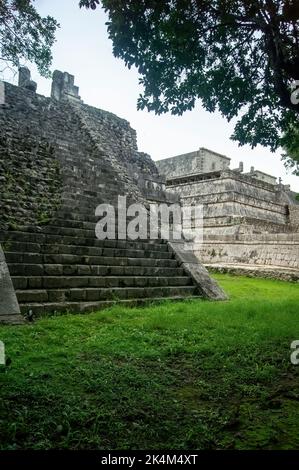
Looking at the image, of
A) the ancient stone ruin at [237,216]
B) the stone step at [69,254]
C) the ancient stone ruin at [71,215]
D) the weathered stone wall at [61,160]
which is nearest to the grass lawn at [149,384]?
the ancient stone ruin at [71,215]

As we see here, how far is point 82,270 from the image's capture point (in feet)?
22.4

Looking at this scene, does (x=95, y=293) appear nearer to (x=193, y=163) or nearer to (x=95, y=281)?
(x=95, y=281)

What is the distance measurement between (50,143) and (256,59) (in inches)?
292

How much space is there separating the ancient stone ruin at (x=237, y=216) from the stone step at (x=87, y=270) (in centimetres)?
652

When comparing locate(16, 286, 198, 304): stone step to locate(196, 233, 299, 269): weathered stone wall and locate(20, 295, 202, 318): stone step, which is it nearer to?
locate(20, 295, 202, 318): stone step

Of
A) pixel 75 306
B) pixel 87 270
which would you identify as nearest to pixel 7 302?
pixel 75 306

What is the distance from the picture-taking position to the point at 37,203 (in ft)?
28.3

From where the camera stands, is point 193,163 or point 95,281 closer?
point 95,281

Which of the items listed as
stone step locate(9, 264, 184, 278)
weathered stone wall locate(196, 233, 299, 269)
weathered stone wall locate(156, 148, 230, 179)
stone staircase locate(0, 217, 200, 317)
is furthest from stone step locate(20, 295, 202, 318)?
weathered stone wall locate(156, 148, 230, 179)

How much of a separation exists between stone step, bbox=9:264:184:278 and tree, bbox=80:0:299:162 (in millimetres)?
3173

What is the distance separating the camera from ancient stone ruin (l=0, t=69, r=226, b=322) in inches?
251

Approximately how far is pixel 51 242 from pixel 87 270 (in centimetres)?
104

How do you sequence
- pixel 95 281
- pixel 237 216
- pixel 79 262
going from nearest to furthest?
pixel 95 281
pixel 79 262
pixel 237 216

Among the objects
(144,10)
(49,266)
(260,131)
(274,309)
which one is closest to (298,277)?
(274,309)
